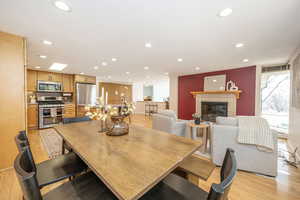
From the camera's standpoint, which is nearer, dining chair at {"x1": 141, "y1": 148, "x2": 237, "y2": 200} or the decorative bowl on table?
dining chair at {"x1": 141, "y1": 148, "x2": 237, "y2": 200}

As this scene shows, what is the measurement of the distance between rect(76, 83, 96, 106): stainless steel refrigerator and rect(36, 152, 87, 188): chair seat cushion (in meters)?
4.83

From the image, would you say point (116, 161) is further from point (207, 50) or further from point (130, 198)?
point (207, 50)

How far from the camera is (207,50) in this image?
9.06 ft

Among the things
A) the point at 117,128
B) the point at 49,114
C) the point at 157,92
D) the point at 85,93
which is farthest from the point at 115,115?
the point at 157,92

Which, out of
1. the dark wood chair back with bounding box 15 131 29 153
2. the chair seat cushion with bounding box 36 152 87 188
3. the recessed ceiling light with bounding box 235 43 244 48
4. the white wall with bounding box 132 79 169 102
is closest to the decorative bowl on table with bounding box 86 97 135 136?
the chair seat cushion with bounding box 36 152 87 188

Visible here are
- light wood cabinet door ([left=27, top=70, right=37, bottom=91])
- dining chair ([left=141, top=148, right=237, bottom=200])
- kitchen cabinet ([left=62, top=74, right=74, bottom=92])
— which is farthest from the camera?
kitchen cabinet ([left=62, top=74, right=74, bottom=92])

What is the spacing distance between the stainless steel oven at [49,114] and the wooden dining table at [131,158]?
4.50 m

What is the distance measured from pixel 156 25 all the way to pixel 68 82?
5455 millimetres

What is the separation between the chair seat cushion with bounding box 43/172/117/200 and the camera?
87 cm

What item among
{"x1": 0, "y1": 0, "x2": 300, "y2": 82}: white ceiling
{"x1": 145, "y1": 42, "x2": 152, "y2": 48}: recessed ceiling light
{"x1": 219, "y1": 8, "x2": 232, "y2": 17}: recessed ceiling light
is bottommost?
{"x1": 219, "y1": 8, "x2": 232, "y2": 17}: recessed ceiling light

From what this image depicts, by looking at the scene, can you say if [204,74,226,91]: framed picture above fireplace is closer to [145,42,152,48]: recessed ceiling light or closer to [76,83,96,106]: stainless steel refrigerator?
[145,42,152,48]: recessed ceiling light

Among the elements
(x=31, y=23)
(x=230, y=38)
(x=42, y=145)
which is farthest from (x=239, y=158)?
(x=42, y=145)

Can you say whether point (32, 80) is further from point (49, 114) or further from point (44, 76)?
point (49, 114)

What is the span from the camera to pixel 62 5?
1.39 m
